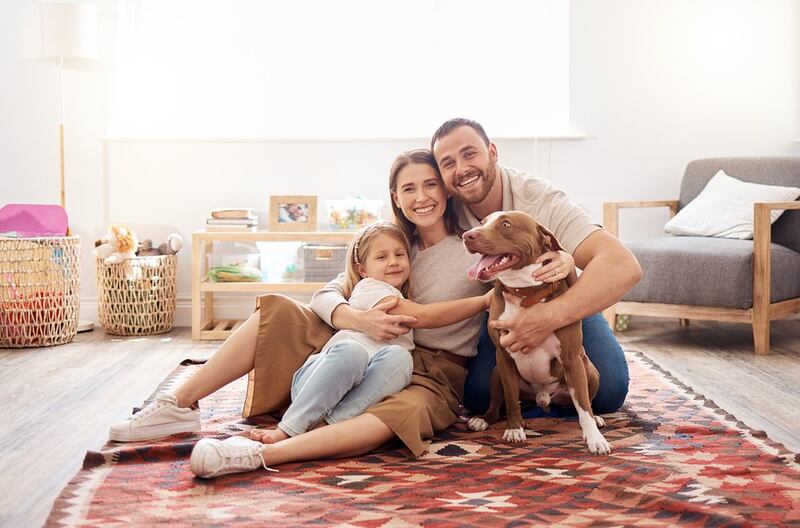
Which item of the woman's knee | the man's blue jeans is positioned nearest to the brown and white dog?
the man's blue jeans

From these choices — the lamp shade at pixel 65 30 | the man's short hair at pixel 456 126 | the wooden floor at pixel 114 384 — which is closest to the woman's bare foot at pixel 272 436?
the wooden floor at pixel 114 384

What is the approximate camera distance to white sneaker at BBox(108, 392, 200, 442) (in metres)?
2.30

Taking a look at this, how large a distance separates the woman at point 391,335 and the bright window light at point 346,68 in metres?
2.12

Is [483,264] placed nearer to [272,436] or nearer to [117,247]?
[272,436]

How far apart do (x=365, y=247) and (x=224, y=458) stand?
2.39 feet

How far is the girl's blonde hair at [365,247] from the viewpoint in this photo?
246 cm

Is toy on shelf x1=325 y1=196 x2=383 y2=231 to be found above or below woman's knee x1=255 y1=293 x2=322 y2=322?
above

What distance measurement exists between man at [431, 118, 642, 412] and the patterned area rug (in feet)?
0.63

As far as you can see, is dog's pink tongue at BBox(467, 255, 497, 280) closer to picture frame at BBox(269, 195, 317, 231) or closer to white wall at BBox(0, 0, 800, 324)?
picture frame at BBox(269, 195, 317, 231)

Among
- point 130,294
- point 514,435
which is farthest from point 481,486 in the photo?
point 130,294

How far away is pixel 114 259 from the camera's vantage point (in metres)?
4.16

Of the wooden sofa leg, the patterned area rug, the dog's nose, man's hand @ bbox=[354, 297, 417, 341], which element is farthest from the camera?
the wooden sofa leg

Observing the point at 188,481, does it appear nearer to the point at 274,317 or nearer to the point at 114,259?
the point at 274,317

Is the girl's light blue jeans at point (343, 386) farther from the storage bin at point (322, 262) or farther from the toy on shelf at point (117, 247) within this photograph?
the toy on shelf at point (117, 247)
